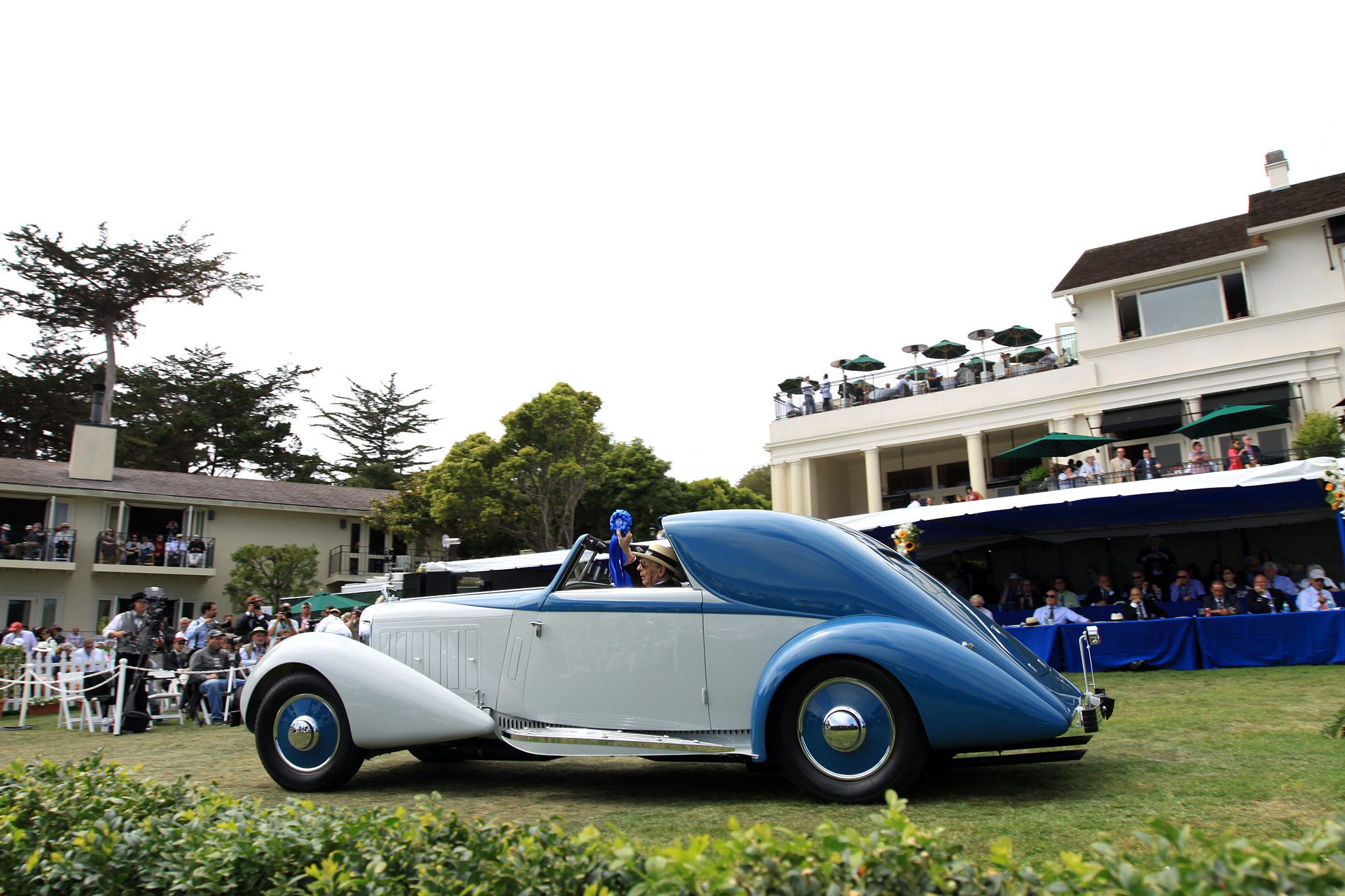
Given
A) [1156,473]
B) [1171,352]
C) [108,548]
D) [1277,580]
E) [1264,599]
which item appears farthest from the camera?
[108,548]

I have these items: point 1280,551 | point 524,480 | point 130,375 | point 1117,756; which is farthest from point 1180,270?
Result: point 130,375

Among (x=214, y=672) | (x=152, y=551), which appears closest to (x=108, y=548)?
(x=152, y=551)

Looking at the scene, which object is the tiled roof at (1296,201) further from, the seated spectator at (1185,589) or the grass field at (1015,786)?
the grass field at (1015,786)

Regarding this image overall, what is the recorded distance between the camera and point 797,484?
36719 millimetres

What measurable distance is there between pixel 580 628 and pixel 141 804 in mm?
2789

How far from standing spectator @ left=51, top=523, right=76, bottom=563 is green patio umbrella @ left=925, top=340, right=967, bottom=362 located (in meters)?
32.9

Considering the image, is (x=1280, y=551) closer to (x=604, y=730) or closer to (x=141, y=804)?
(x=604, y=730)

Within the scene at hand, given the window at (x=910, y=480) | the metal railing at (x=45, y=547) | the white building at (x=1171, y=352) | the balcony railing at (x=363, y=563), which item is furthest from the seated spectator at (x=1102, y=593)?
the metal railing at (x=45, y=547)

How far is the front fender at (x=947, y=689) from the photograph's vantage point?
5000 millimetres

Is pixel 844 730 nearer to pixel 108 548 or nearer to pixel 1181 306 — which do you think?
pixel 1181 306

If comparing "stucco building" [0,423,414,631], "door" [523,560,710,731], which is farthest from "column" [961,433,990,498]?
"door" [523,560,710,731]

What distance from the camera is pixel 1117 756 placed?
6.39 metres

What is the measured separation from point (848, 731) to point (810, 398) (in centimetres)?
3215

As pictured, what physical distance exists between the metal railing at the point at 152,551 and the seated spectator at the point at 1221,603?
111ft
